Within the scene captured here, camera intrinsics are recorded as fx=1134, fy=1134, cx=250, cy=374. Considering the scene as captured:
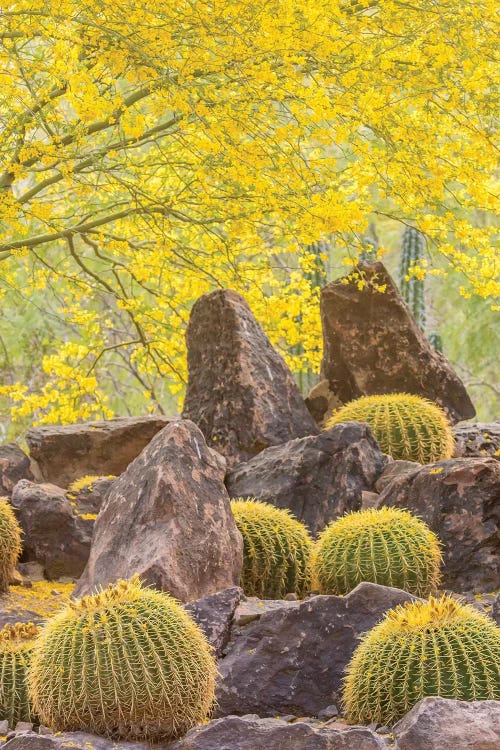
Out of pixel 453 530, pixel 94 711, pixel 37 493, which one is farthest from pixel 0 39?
pixel 94 711

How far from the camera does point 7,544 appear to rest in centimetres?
753

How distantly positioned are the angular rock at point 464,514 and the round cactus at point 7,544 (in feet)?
8.49

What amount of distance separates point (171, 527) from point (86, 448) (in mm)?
3667

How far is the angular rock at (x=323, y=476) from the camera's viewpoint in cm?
834

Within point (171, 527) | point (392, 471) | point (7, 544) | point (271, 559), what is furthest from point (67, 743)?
point (392, 471)

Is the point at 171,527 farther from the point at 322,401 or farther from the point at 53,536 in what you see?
the point at 322,401

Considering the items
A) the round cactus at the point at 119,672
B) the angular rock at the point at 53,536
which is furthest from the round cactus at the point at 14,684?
the angular rock at the point at 53,536

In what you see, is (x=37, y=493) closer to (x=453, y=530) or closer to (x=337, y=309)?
(x=453, y=530)

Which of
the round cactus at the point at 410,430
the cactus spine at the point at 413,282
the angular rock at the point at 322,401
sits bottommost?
the round cactus at the point at 410,430

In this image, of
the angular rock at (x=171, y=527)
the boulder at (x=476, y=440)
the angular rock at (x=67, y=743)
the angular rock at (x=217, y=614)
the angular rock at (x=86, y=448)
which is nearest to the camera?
the angular rock at (x=67, y=743)

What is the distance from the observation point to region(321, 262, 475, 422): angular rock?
11.0 meters

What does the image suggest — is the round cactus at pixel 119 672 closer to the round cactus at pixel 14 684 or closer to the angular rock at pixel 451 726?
the round cactus at pixel 14 684

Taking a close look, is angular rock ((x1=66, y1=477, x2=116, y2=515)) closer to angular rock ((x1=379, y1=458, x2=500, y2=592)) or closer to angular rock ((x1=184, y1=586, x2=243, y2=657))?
angular rock ((x1=379, y1=458, x2=500, y2=592))

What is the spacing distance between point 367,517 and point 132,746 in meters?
2.54
